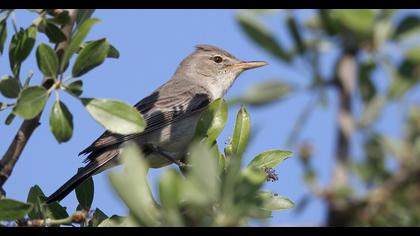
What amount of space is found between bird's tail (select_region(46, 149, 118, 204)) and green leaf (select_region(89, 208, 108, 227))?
3.85ft

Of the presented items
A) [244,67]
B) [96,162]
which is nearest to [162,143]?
[96,162]

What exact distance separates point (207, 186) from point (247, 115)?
224cm

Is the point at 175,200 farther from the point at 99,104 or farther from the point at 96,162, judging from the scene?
the point at 96,162

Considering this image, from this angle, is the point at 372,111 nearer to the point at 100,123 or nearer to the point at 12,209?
the point at 100,123

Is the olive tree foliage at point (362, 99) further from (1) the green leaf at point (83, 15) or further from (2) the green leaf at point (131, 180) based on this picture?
(1) the green leaf at point (83, 15)

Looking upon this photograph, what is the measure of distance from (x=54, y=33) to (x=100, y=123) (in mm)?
792

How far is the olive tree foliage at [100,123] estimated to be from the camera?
129 cm

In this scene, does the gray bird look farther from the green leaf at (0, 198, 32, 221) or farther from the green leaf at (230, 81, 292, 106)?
the green leaf at (230, 81, 292, 106)

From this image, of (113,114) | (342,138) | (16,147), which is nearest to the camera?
(342,138)

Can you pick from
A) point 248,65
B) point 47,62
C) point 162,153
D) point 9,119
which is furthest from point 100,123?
point 248,65

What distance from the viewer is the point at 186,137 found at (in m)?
6.44

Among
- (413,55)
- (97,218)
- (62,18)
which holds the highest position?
(62,18)

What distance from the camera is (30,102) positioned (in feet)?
9.27

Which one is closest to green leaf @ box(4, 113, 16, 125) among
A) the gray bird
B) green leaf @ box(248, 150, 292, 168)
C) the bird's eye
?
green leaf @ box(248, 150, 292, 168)
